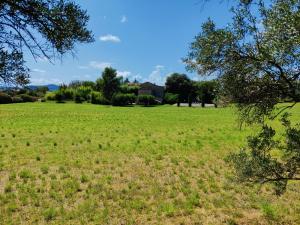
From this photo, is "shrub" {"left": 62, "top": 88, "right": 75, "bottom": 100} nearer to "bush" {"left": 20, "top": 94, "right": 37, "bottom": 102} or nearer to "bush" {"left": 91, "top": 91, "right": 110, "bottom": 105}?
"bush" {"left": 20, "top": 94, "right": 37, "bottom": 102}

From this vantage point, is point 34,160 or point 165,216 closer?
point 165,216

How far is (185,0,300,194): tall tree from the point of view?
436 centimetres

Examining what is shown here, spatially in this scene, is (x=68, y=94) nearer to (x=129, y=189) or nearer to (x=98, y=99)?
(x=98, y=99)

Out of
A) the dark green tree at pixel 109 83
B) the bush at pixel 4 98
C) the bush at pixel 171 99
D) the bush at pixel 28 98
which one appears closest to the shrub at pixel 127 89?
the dark green tree at pixel 109 83

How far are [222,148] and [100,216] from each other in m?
9.14

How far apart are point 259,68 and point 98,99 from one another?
219 feet

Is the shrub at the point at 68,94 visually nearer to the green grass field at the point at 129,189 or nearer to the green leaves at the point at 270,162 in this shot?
the green grass field at the point at 129,189

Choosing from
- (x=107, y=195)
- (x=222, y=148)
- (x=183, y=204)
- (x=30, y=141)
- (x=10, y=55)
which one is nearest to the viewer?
(x=10, y=55)

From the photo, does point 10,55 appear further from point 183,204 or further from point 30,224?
point 183,204

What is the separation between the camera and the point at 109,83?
237 feet

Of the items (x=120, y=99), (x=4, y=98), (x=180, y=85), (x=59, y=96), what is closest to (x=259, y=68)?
(x=4, y=98)

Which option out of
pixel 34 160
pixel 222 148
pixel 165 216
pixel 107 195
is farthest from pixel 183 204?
pixel 222 148

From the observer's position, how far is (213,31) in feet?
16.3

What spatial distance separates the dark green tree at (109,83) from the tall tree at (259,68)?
66.3m
